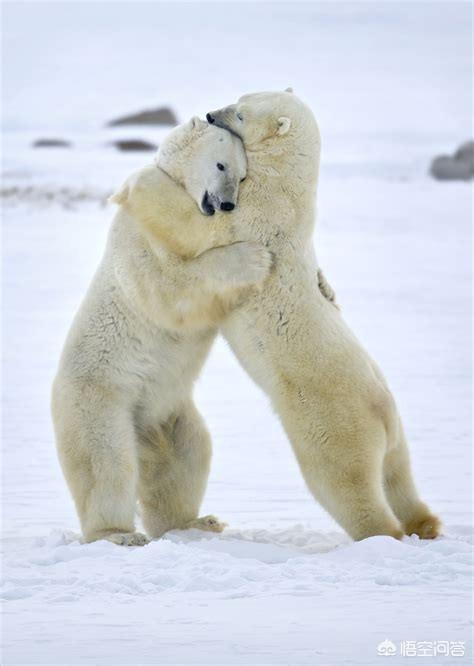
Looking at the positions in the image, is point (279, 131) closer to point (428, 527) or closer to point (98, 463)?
point (98, 463)

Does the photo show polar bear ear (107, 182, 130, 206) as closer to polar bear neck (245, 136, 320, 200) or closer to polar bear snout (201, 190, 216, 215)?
polar bear snout (201, 190, 216, 215)

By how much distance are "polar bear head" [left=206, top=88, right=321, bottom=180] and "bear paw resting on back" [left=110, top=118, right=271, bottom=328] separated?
6 cm

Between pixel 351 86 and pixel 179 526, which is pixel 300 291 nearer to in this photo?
pixel 179 526

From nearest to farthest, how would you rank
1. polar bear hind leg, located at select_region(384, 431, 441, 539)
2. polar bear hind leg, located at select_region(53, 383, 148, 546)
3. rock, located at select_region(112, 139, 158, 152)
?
Answer: polar bear hind leg, located at select_region(53, 383, 148, 546), polar bear hind leg, located at select_region(384, 431, 441, 539), rock, located at select_region(112, 139, 158, 152)

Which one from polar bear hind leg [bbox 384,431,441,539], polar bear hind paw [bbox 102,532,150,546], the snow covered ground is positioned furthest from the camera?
polar bear hind leg [bbox 384,431,441,539]

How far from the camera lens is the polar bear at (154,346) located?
15.5ft

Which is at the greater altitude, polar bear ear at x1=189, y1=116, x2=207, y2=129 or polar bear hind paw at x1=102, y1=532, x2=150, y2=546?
polar bear ear at x1=189, y1=116, x2=207, y2=129

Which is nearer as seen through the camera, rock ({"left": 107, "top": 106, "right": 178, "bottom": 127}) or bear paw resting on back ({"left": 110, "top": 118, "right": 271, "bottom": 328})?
bear paw resting on back ({"left": 110, "top": 118, "right": 271, "bottom": 328})

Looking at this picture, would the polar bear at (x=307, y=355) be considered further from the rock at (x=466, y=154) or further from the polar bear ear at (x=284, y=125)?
the rock at (x=466, y=154)

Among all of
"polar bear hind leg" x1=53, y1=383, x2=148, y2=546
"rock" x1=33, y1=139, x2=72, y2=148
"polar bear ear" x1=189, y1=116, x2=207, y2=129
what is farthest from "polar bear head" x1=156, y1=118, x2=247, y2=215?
"rock" x1=33, y1=139, x2=72, y2=148

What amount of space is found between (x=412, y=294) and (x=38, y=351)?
4.19 m

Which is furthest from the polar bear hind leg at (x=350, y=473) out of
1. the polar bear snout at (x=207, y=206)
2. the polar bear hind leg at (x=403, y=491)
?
the polar bear snout at (x=207, y=206)

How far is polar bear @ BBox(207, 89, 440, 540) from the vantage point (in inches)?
177

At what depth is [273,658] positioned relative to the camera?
3.20 m
